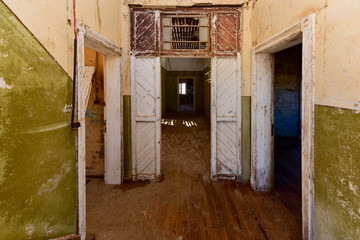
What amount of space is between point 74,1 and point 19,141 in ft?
4.89

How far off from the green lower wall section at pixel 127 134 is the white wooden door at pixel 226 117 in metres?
1.55

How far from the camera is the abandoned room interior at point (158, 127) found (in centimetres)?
150

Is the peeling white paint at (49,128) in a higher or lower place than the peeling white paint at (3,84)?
lower

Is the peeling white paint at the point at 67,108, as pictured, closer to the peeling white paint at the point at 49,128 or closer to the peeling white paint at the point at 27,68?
the peeling white paint at the point at 49,128

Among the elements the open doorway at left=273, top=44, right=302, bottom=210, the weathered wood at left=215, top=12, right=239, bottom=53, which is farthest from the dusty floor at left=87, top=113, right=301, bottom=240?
the open doorway at left=273, top=44, right=302, bottom=210

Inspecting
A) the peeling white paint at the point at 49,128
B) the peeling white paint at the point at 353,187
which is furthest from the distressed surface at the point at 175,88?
the peeling white paint at the point at 353,187

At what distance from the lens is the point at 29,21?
1.51 metres

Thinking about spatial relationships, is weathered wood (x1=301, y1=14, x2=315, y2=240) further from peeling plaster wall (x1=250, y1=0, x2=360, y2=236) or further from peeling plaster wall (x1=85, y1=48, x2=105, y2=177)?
peeling plaster wall (x1=85, y1=48, x2=105, y2=177)

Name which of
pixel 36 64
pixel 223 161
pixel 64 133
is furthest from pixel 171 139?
pixel 36 64

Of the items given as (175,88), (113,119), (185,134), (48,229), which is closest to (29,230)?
(48,229)

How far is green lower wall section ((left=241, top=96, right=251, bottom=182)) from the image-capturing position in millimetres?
3600

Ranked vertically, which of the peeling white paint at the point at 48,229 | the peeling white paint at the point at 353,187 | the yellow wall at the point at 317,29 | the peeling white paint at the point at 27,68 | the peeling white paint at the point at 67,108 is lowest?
the peeling white paint at the point at 48,229

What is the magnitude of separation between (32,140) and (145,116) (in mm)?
2192

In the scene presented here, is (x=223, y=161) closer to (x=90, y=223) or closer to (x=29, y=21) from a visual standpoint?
(x=90, y=223)
